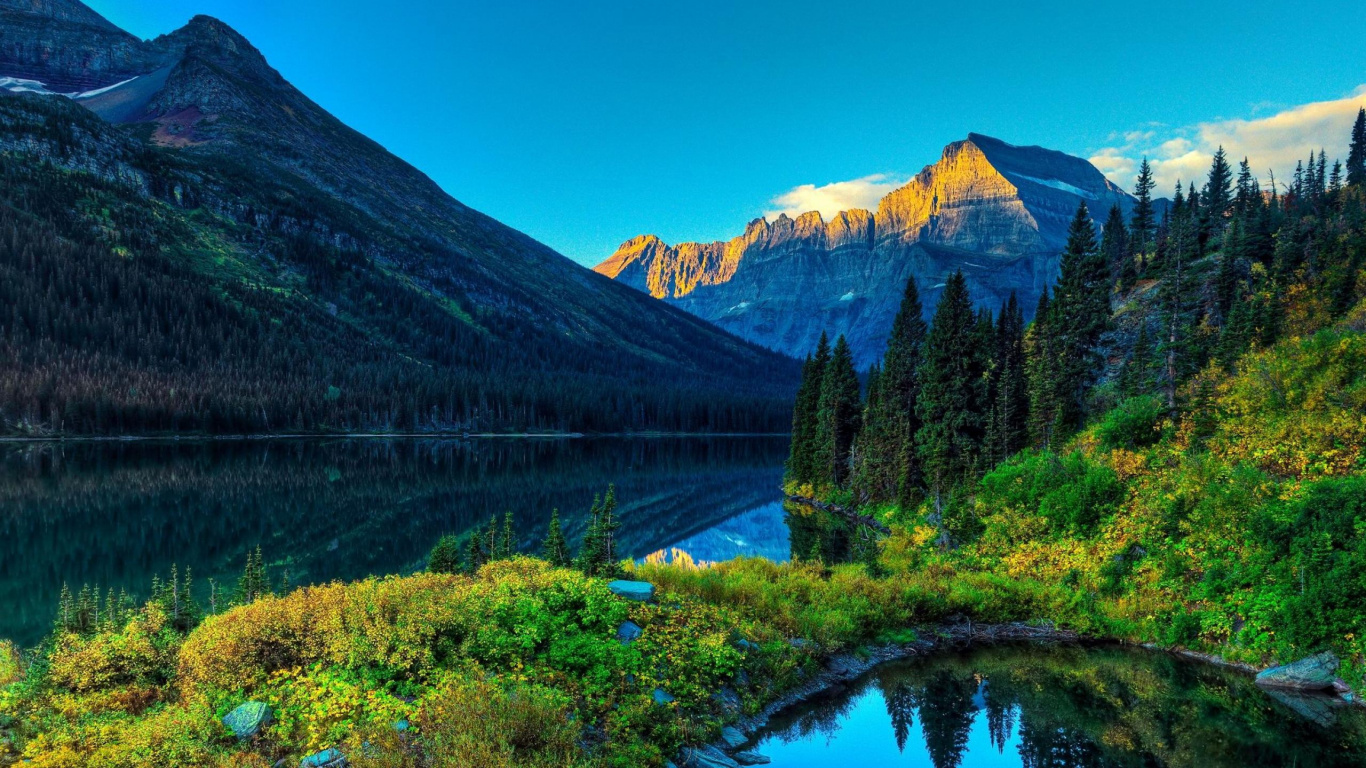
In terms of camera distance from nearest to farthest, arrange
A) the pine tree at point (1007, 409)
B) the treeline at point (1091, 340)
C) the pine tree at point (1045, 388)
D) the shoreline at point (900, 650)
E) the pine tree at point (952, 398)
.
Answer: the shoreline at point (900, 650) → the treeline at point (1091, 340) → the pine tree at point (1045, 388) → the pine tree at point (1007, 409) → the pine tree at point (952, 398)

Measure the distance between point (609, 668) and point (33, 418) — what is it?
144313 mm

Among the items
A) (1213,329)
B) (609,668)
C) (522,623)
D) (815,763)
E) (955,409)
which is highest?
(1213,329)

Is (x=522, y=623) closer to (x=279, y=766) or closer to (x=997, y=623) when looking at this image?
(x=279, y=766)

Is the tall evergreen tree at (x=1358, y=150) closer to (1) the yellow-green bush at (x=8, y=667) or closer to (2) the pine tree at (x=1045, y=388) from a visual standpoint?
(2) the pine tree at (x=1045, y=388)

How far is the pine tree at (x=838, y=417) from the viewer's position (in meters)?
63.1

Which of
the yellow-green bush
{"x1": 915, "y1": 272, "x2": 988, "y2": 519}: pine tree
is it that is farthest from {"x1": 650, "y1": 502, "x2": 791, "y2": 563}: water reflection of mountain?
the yellow-green bush

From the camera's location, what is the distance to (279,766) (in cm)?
952

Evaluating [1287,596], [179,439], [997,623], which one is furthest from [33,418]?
[1287,596]

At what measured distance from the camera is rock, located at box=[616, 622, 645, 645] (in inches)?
592

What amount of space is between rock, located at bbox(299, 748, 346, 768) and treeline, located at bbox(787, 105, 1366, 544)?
1227 inches

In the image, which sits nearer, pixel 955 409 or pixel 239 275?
pixel 955 409

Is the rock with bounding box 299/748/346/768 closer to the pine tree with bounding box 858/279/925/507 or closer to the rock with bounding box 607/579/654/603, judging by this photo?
the rock with bounding box 607/579/654/603

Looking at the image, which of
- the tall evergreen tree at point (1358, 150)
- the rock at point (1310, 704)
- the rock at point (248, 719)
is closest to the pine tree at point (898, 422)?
the rock at point (1310, 704)

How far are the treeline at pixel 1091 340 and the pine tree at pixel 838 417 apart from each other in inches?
43.3
